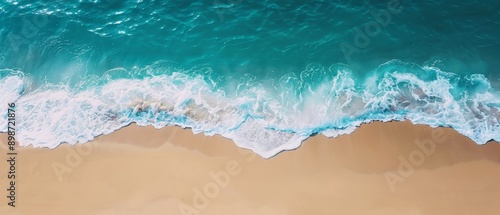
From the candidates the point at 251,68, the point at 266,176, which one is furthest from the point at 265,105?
the point at 266,176

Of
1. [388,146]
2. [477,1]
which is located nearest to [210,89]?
[388,146]

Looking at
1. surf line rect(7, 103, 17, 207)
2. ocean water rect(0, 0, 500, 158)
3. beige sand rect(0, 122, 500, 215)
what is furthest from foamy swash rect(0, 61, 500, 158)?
beige sand rect(0, 122, 500, 215)

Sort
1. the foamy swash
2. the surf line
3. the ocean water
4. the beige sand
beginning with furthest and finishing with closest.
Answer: the ocean water
the foamy swash
the surf line
the beige sand

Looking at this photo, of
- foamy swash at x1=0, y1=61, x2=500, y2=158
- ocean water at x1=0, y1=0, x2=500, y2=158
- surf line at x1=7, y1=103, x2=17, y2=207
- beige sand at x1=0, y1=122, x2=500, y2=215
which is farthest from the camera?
ocean water at x1=0, y1=0, x2=500, y2=158

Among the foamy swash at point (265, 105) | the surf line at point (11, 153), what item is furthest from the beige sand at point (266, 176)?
the foamy swash at point (265, 105)

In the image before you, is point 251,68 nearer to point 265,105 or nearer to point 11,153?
point 265,105

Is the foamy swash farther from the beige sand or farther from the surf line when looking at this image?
the beige sand

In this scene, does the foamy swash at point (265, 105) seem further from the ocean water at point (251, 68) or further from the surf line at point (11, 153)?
the surf line at point (11, 153)
